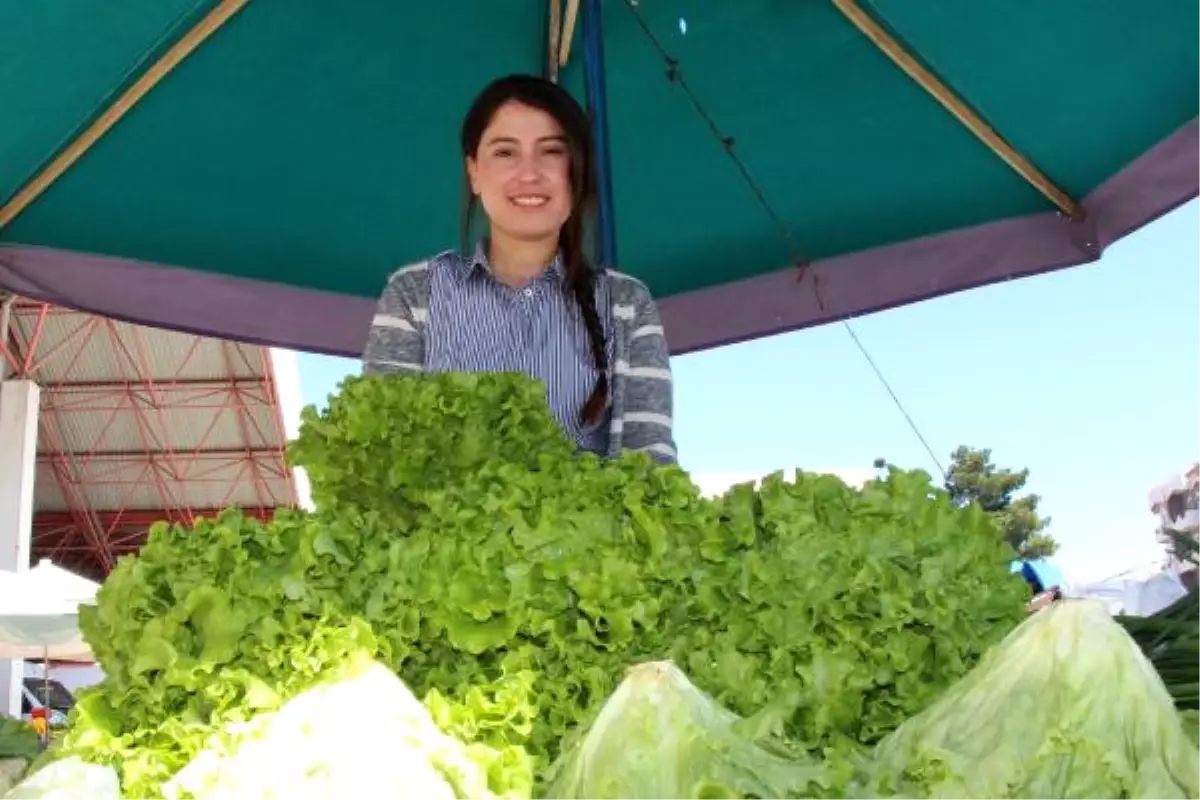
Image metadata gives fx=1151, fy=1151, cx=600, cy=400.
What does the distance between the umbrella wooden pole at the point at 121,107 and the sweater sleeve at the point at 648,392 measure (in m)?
1.74

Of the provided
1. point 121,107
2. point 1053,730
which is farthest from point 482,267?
point 1053,730

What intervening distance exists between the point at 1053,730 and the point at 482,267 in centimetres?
182

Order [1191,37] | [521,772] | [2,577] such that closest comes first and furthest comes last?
[521,772] → [1191,37] → [2,577]

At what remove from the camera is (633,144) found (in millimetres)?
4328

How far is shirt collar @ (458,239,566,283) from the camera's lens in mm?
2738

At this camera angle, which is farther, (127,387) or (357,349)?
(127,387)

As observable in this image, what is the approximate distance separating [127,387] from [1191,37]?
22.8m

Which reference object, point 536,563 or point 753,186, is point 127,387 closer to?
point 753,186

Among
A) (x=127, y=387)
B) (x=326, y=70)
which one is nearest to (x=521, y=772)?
(x=326, y=70)

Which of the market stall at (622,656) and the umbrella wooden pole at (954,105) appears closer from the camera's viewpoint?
the market stall at (622,656)

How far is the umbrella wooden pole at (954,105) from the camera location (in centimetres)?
374

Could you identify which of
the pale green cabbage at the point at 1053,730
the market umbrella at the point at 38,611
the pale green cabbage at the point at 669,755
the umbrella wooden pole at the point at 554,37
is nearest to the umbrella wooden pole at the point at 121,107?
the umbrella wooden pole at the point at 554,37

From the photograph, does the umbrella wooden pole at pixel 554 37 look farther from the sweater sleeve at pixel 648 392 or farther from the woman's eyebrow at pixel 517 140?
the sweater sleeve at pixel 648 392

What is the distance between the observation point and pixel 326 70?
3891 millimetres
